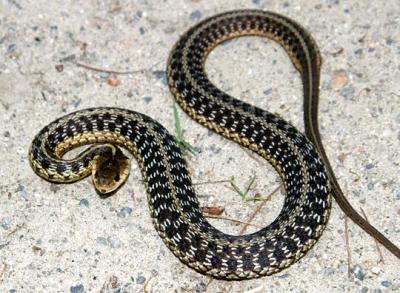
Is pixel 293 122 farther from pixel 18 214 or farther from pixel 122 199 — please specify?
pixel 18 214

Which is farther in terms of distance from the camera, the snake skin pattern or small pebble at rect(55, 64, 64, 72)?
small pebble at rect(55, 64, 64, 72)

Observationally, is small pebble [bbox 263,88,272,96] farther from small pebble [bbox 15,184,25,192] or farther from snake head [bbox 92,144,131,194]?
small pebble [bbox 15,184,25,192]

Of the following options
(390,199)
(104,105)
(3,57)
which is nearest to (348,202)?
(390,199)

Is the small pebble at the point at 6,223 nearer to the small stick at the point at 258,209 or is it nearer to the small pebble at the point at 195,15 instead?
the small stick at the point at 258,209

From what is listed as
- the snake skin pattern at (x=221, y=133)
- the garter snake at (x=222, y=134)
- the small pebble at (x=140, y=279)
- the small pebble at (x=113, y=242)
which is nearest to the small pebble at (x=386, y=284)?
the garter snake at (x=222, y=134)

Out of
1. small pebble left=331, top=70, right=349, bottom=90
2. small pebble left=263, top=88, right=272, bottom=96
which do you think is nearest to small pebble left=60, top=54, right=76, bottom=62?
small pebble left=263, top=88, right=272, bottom=96

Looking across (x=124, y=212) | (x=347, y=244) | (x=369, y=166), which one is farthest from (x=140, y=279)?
(x=369, y=166)

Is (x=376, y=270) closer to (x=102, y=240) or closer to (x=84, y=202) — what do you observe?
(x=102, y=240)
